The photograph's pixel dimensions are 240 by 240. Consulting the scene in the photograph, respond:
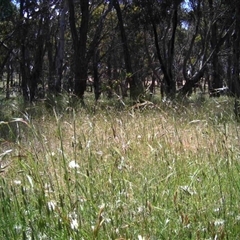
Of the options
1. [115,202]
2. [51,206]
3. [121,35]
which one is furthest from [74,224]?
[121,35]

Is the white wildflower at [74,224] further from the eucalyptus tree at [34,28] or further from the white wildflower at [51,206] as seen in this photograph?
the eucalyptus tree at [34,28]

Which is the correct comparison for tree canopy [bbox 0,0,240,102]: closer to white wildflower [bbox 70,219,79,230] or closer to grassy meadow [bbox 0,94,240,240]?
grassy meadow [bbox 0,94,240,240]

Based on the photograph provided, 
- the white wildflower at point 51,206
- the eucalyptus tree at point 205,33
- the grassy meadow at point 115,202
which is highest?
the eucalyptus tree at point 205,33

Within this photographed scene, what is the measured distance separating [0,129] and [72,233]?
4883 mm

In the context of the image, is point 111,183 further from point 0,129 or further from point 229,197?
point 0,129

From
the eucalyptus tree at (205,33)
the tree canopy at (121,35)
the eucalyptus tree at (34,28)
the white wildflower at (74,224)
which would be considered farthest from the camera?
the eucalyptus tree at (34,28)

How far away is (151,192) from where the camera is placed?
7.55 feet

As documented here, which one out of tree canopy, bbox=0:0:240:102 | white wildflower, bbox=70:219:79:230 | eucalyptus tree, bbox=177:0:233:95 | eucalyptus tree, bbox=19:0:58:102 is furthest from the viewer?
eucalyptus tree, bbox=19:0:58:102

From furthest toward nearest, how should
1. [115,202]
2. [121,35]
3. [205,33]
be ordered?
[205,33]
[121,35]
[115,202]

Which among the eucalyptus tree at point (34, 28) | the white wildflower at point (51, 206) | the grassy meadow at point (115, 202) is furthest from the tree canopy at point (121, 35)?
the white wildflower at point (51, 206)

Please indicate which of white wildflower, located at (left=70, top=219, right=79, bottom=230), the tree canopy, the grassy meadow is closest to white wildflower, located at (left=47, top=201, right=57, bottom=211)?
the grassy meadow

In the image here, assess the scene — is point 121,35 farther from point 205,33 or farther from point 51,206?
point 51,206

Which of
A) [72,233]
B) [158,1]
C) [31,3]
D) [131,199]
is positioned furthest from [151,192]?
[31,3]

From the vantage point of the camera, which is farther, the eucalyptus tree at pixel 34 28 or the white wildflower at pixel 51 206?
the eucalyptus tree at pixel 34 28
